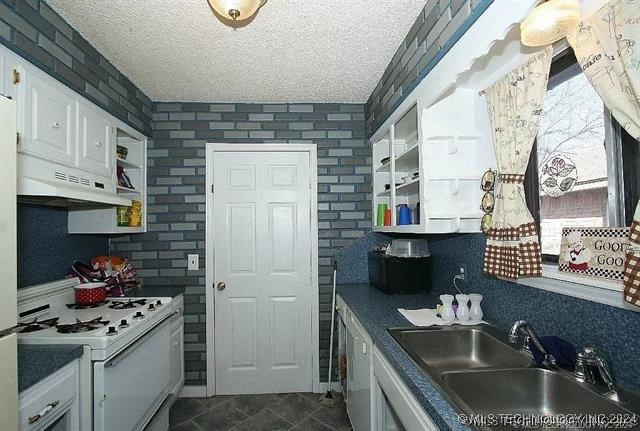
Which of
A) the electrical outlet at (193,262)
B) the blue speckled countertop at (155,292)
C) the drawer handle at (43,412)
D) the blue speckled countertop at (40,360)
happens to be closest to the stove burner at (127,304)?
the blue speckled countertop at (155,292)

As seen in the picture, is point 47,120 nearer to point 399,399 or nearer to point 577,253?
point 399,399

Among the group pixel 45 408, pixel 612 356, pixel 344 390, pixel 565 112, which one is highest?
pixel 565 112

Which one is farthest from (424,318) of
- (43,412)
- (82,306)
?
(82,306)

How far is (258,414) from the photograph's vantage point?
258cm

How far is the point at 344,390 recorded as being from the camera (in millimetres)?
2578

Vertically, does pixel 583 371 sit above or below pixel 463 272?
below

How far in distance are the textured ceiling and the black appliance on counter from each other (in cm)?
133

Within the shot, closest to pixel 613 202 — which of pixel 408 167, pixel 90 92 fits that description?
pixel 408 167

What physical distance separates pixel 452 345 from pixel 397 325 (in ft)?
0.88

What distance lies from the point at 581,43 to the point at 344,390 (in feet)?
8.22

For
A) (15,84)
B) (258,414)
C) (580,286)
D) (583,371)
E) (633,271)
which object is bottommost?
(258,414)

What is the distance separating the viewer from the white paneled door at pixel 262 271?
2910 mm

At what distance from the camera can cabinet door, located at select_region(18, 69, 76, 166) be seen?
1.56 m

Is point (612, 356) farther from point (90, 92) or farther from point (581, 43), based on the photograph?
point (90, 92)
